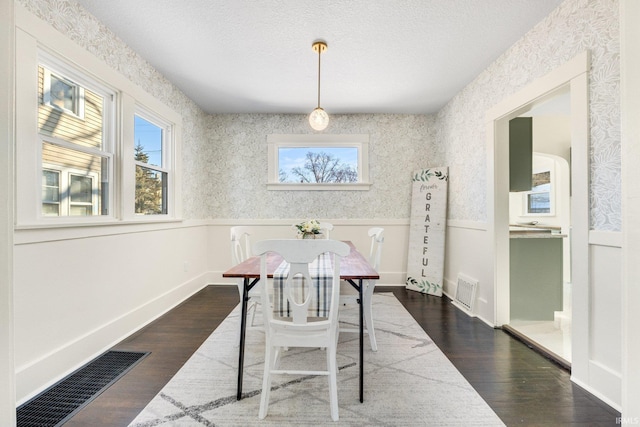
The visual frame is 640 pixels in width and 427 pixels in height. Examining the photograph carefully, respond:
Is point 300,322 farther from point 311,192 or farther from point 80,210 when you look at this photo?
point 311,192

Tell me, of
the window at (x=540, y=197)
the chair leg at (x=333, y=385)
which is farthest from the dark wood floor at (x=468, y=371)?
the window at (x=540, y=197)

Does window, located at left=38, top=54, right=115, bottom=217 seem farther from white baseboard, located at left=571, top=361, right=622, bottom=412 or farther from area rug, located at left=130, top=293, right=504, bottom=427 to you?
white baseboard, located at left=571, top=361, right=622, bottom=412

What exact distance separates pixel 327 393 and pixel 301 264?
0.87 meters

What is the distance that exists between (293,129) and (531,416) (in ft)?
13.1

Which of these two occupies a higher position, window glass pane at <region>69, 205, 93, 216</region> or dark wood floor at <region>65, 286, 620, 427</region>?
window glass pane at <region>69, 205, 93, 216</region>

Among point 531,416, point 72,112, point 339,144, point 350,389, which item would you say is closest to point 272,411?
point 350,389

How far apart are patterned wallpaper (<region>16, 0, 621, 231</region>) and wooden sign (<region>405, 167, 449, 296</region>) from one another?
137 mm

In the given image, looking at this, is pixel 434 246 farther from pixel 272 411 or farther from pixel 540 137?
pixel 272 411

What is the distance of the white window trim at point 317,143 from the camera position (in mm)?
4395

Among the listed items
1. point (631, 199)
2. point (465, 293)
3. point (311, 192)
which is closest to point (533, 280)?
point (465, 293)

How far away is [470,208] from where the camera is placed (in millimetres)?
3400

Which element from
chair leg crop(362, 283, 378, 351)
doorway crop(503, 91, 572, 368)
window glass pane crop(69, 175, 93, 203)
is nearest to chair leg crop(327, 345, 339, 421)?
chair leg crop(362, 283, 378, 351)

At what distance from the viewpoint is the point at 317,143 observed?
4422 millimetres

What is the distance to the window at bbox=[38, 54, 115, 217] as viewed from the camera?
1.92 meters
